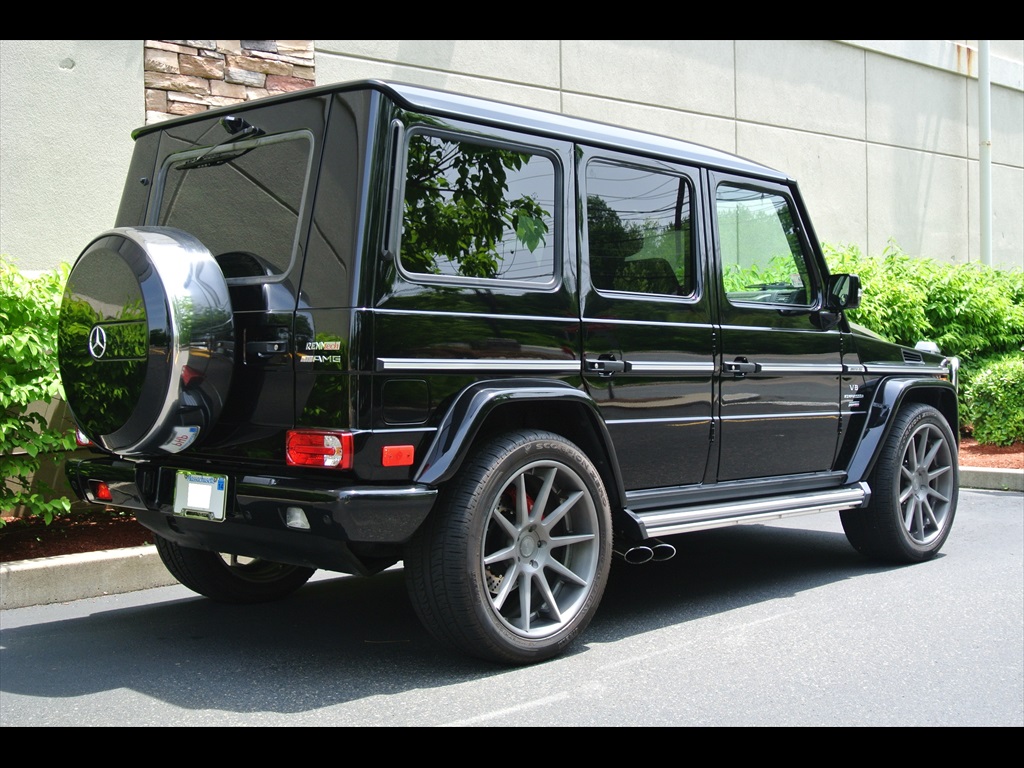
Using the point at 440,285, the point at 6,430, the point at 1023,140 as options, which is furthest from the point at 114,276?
the point at 1023,140

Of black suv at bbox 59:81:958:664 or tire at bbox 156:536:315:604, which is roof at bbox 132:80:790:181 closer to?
black suv at bbox 59:81:958:664

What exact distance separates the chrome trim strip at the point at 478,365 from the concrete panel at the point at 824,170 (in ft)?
31.4

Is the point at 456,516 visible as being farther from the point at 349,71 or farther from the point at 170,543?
the point at 349,71

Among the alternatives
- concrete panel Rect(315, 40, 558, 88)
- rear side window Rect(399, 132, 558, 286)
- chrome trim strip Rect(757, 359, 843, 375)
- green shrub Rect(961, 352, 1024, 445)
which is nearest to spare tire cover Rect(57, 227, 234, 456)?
rear side window Rect(399, 132, 558, 286)

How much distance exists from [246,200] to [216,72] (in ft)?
17.1

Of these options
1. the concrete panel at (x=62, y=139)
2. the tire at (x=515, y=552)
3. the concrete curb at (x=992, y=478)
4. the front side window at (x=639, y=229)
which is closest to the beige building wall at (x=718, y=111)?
the concrete panel at (x=62, y=139)

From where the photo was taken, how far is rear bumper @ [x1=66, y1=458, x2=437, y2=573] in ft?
12.9

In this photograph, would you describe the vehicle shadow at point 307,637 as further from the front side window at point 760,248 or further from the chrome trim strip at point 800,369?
the front side window at point 760,248

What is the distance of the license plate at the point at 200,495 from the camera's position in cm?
420

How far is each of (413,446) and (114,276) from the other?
131 centimetres

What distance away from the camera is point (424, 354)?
418cm

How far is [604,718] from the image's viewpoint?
3773mm

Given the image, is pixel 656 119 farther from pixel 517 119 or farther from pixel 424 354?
pixel 424 354

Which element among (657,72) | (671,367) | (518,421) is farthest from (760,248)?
(657,72)
